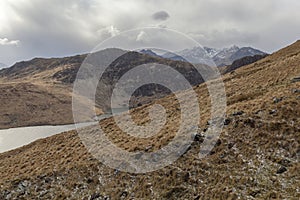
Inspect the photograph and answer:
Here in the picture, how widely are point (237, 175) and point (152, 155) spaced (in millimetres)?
9052

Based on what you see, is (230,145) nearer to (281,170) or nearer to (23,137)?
(281,170)

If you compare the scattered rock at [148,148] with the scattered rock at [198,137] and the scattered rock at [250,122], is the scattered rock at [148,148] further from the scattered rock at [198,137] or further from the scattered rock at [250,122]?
the scattered rock at [250,122]

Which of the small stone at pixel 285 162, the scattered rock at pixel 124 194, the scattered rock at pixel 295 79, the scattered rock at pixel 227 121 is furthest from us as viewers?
the scattered rock at pixel 295 79

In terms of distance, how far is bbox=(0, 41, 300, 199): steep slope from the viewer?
22.3m

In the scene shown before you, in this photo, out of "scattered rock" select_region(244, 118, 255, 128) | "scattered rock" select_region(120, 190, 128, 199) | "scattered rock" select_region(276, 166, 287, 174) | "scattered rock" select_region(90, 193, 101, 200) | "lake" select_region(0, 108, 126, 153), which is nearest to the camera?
"scattered rock" select_region(276, 166, 287, 174)

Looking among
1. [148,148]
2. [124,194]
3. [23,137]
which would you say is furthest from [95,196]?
[23,137]

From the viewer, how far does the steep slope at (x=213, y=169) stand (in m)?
22.3

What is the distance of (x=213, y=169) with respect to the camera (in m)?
25.0

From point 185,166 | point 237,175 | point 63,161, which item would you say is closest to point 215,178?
point 237,175

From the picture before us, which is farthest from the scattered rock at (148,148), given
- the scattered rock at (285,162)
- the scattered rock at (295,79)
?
the scattered rock at (295,79)

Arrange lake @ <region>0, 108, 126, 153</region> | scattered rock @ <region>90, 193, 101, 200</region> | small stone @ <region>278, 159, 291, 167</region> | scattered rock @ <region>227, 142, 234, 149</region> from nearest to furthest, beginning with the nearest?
small stone @ <region>278, 159, 291, 167</region> < scattered rock @ <region>90, 193, 101, 200</region> < scattered rock @ <region>227, 142, 234, 149</region> < lake @ <region>0, 108, 126, 153</region>

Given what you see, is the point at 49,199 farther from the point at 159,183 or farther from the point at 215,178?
the point at 215,178

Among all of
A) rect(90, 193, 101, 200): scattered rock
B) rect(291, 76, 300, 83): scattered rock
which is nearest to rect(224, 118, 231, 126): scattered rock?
rect(291, 76, 300, 83): scattered rock

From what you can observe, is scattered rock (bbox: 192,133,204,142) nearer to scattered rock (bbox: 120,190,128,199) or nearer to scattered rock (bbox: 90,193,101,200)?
scattered rock (bbox: 120,190,128,199)
